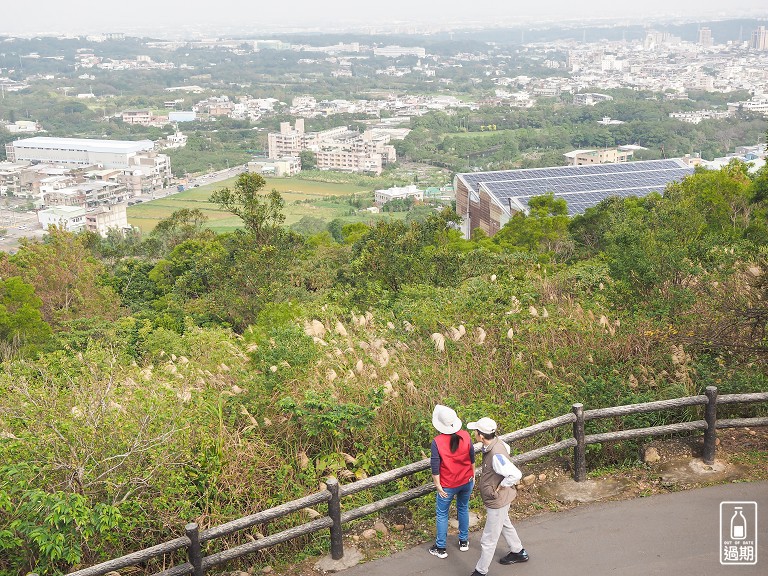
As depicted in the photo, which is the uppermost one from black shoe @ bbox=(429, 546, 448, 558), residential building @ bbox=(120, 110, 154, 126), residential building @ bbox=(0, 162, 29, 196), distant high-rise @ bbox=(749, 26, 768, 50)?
distant high-rise @ bbox=(749, 26, 768, 50)

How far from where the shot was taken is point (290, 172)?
8094 cm

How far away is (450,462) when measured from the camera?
4348 mm

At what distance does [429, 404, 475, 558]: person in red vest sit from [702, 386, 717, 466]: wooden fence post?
1.71m

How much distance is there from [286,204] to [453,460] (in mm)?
58243

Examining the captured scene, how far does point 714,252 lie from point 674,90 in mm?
121849

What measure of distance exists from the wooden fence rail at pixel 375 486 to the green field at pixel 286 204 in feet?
161

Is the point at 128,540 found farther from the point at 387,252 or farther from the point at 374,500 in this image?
the point at 387,252

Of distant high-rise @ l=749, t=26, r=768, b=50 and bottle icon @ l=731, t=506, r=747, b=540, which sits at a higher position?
distant high-rise @ l=749, t=26, r=768, b=50

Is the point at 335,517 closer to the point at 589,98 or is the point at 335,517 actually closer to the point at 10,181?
the point at 10,181

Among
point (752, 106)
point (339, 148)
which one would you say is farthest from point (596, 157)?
point (752, 106)

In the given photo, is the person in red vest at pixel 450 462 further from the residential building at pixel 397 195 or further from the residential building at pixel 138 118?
the residential building at pixel 138 118

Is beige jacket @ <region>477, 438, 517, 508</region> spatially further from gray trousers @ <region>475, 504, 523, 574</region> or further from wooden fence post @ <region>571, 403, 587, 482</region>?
wooden fence post @ <region>571, 403, 587, 482</region>

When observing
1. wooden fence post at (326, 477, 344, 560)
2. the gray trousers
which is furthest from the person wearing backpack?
wooden fence post at (326, 477, 344, 560)

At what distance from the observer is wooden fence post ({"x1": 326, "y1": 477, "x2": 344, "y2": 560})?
14.5ft
